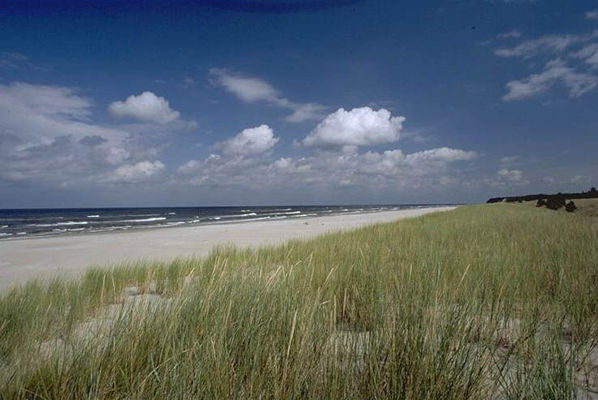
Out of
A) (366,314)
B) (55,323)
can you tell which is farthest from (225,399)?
(55,323)

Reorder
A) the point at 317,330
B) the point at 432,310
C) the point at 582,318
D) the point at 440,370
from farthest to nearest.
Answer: the point at 582,318
the point at 432,310
the point at 317,330
the point at 440,370

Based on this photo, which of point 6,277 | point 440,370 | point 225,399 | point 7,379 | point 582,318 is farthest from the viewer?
point 6,277

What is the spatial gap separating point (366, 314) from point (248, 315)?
1.16 metres

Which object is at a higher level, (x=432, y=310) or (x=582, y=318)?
(x=432, y=310)

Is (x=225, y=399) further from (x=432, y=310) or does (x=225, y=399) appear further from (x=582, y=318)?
(x=582, y=318)

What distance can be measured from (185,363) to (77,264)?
26.9ft

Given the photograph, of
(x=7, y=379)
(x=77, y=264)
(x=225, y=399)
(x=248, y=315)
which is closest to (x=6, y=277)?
(x=77, y=264)

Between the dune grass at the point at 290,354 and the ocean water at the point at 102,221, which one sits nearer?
the dune grass at the point at 290,354

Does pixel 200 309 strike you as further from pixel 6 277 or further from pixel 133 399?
pixel 6 277

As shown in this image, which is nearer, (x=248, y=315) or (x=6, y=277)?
(x=248, y=315)

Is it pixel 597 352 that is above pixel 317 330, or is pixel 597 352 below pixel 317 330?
below

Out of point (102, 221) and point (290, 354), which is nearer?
point (290, 354)

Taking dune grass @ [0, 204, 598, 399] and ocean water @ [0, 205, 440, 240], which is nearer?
dune grass @ [0, 204, 598, 399]

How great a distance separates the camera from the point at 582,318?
2.54 meters
